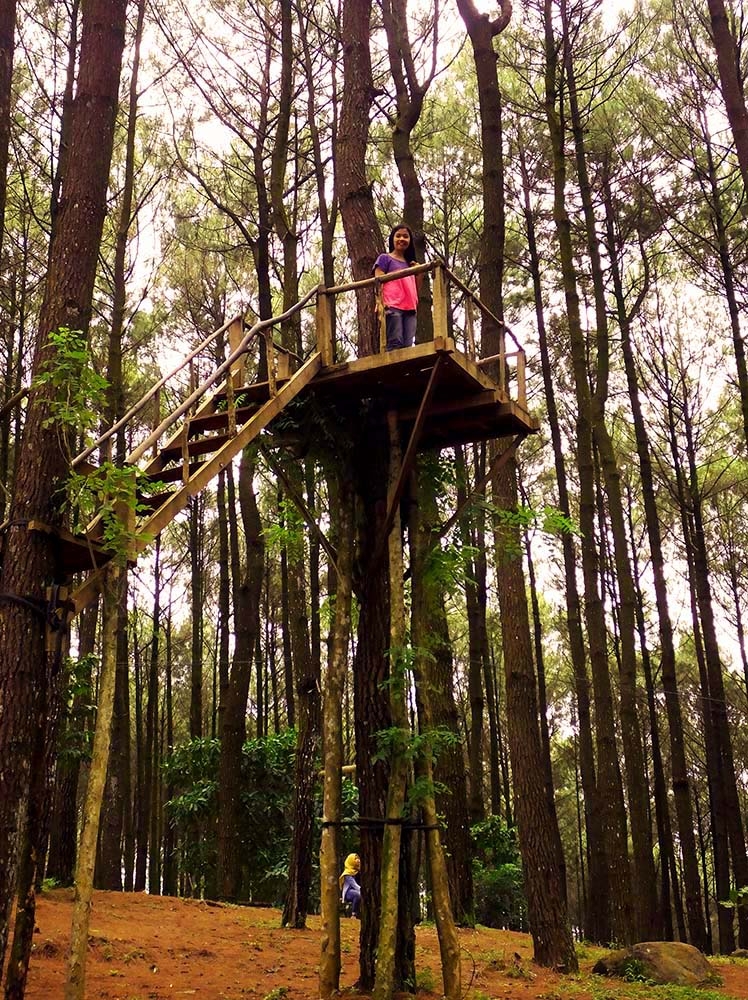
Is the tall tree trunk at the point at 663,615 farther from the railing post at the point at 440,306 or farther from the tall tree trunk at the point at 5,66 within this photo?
the tall tree trunk at the point at 5,66

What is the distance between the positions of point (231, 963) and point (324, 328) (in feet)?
20.6

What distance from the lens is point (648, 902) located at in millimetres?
14352

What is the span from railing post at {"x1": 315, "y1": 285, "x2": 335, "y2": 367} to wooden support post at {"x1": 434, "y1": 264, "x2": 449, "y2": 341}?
44.3 inches

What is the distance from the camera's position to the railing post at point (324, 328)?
8266mm

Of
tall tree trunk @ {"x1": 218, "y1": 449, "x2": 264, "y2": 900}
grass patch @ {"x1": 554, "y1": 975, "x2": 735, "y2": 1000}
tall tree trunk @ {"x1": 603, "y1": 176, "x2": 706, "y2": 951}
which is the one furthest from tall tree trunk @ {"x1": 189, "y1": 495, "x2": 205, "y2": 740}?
grass patch @ {"x1": 554, "y1": 975, "x2": 735, "y2": 1000}

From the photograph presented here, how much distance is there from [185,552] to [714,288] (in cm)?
1620

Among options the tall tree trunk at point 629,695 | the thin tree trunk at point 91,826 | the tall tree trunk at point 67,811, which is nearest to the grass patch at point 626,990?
the tall tree trunk at point 629,695

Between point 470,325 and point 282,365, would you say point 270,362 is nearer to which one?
point 282,365

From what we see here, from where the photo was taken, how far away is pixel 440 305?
7.68m

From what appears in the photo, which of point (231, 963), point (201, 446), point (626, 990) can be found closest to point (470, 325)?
point (201, 446)

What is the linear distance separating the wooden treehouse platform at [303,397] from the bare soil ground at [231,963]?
355 cm

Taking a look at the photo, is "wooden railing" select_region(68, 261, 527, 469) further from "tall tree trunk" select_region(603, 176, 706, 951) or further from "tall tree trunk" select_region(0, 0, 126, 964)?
"tall tree trunk" select_region(603, 176, 706, 951)

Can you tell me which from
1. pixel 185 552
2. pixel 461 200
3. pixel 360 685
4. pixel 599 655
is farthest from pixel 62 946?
pixel 185 552

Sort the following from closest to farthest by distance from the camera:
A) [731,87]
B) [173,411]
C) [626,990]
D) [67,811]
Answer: [173,411]
[626,990]
[731,87]
[67,811]
